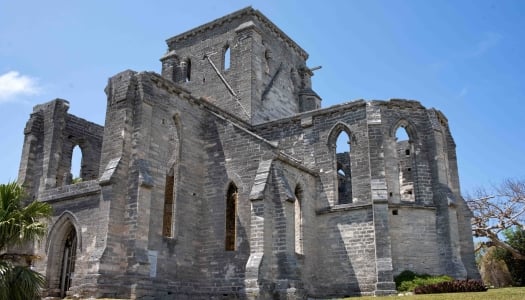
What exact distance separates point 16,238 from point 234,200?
8772 mm

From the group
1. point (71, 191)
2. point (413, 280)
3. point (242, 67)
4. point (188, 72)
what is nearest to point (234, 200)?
point (71, 191)

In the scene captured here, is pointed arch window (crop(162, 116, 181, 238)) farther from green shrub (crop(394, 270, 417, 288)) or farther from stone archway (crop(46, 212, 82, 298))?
green shrub (crop(394, 270, 417, 288))

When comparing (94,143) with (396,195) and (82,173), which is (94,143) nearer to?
(82,173)

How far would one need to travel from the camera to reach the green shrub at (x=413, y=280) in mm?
18453

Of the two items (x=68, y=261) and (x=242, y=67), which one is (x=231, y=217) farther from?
(x=242, y=67)

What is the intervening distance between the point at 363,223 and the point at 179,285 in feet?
25.8

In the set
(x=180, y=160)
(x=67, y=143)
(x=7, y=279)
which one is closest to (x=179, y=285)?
(x=180, y=160)

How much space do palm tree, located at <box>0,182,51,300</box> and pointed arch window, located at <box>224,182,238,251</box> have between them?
24.5 feet

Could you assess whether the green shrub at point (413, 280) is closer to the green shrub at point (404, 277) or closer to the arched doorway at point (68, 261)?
the green shrub at point (404, 277)

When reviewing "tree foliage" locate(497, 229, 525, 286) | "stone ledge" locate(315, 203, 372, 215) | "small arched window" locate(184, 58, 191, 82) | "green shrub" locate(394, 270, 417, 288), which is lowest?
"green shrub" locate(394, 270, 417, 288)

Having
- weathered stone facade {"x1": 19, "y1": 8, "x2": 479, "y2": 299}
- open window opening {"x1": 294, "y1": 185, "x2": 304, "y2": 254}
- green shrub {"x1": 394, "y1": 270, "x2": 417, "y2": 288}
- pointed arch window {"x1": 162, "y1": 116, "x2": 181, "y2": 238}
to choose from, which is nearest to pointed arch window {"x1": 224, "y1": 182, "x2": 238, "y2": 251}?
weathered stone facade {"x1": 19, "y1": 8, "x2": 479, "y2": 299}

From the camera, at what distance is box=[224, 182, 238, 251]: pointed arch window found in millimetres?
19766

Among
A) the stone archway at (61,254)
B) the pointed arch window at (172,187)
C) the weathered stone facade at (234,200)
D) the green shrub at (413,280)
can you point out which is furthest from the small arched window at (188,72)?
the green shrub at (413,280)

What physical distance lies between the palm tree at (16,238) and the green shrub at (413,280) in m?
12.7
